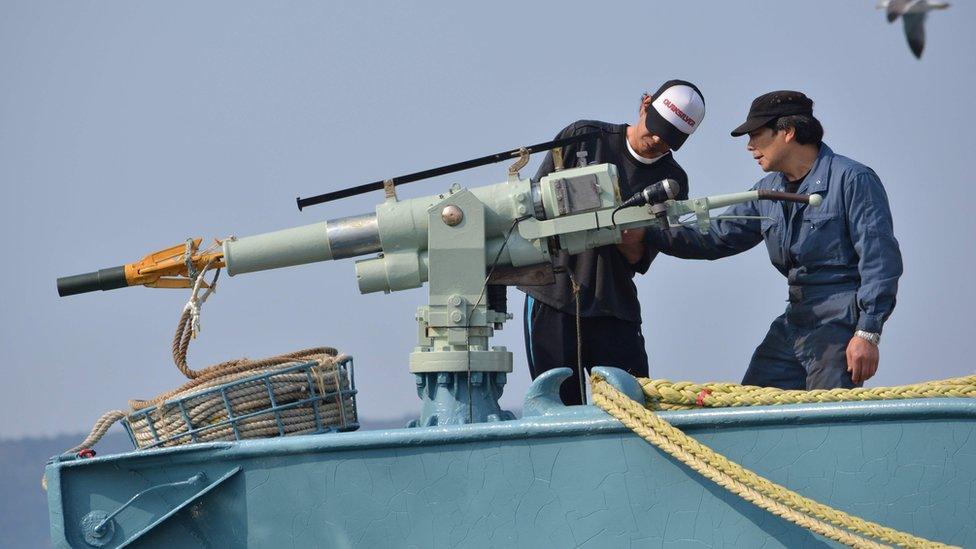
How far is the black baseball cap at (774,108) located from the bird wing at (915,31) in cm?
197

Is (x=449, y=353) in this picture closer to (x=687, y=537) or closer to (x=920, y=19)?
(x=687, y=537)

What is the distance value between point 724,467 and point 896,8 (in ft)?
5.44

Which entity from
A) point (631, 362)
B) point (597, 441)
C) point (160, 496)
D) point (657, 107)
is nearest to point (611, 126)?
point (657, 107)

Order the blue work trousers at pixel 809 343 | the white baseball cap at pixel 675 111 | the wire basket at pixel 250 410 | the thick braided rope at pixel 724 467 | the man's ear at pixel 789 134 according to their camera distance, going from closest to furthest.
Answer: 1. the thick braided rope at pixel 724 467
2. the wire basket at pixel 250 410
3. the blue work trousers at pixel 809 343
4. the man's ear at pixel 789 134
5. the white baseball cap at pixel 675 111

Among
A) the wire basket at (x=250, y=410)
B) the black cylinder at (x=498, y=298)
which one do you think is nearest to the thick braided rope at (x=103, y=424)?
the wire basket at (x=250, y=410)

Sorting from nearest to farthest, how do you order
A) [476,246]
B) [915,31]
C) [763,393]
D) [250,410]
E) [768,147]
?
1. [915,31]
2. [763,393]
3. [250,410]
4. [476,246]
5. [768,147]

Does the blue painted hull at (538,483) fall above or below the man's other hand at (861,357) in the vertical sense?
below

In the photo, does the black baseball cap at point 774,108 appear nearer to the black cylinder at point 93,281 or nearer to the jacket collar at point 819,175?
the jacket collar at point 819,175

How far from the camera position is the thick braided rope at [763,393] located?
5359mm

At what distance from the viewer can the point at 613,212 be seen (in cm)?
620

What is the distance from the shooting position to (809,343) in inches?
270

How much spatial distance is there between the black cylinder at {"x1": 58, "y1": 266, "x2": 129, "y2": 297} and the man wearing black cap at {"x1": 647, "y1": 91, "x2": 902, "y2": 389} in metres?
2.50

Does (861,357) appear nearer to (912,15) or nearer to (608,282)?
(608,282)

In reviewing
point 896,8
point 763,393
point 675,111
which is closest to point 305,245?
point 675,111
